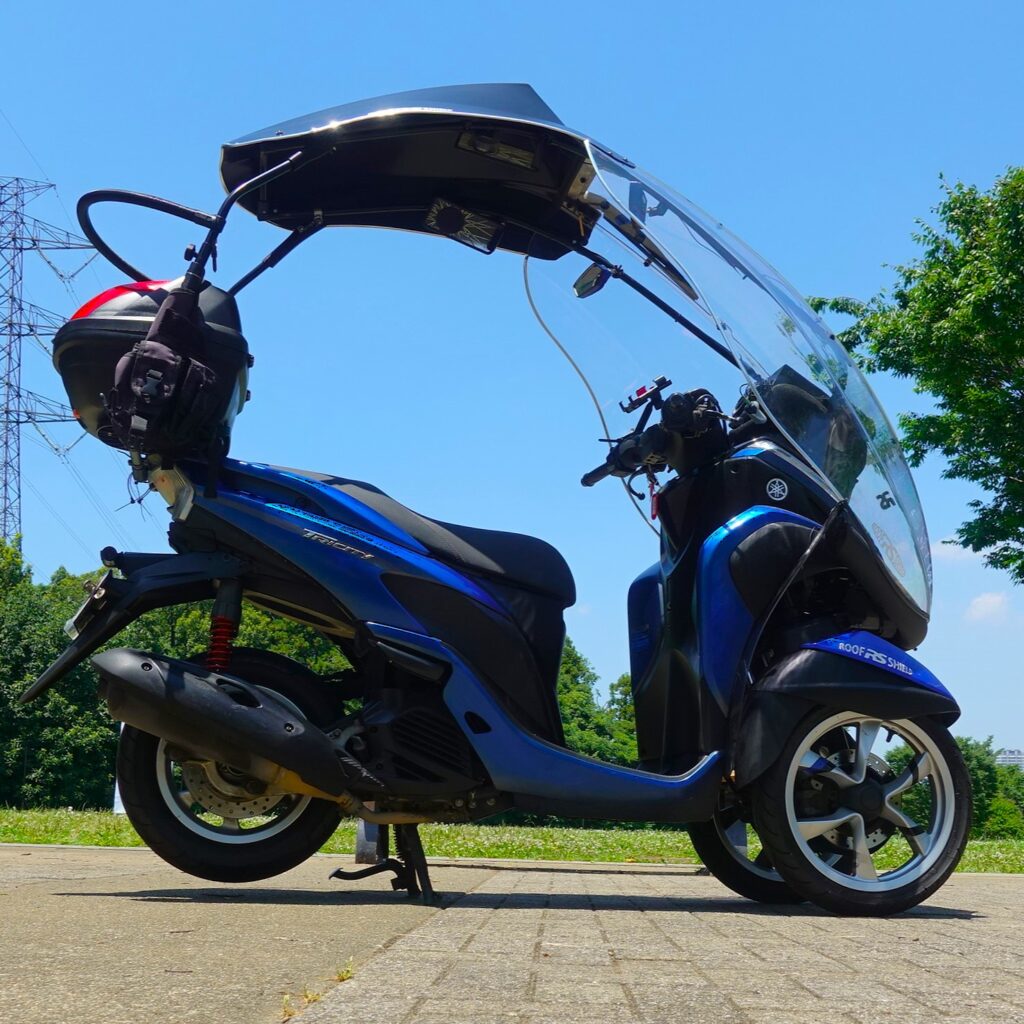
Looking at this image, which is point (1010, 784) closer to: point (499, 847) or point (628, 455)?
point (499, 847)

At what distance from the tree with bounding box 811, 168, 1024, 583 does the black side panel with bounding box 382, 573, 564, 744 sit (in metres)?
15.7

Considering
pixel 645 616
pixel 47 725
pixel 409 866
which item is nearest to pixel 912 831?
pixel 645 616

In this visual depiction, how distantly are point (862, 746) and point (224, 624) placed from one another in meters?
2.29

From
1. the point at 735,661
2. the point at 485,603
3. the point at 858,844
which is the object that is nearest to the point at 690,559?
the point at 735,661

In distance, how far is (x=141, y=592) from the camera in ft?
13.6

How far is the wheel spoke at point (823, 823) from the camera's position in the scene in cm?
423

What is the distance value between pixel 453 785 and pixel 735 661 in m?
1.12

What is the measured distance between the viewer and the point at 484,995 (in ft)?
7.02

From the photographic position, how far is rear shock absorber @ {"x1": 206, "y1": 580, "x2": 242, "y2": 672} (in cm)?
423

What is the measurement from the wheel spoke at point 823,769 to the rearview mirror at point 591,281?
2.05m

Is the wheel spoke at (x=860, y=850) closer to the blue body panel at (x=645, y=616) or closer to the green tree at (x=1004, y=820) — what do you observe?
the blue body panel at (x=645, y=616)

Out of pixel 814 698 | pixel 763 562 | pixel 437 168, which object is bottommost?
pixel 814 698

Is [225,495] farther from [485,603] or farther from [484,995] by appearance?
[484,995]

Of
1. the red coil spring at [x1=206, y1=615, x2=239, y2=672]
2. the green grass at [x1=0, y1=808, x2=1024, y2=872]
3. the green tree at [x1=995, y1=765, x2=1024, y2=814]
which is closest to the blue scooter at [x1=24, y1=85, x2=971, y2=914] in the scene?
the red coil spring at [x1=206, y1=615, x2=239, y2=672]
